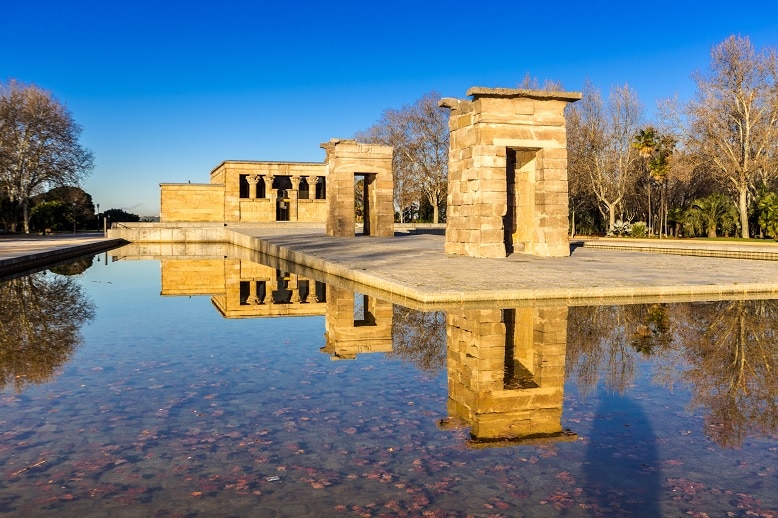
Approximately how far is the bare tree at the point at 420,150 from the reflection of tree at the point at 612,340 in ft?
136

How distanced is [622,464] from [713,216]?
1385 inches

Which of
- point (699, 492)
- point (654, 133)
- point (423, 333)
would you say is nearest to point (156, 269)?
point (423, 333)

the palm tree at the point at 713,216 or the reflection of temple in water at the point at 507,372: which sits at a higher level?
the palm tree at the point at 713,216

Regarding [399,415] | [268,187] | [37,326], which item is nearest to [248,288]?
[37,326]

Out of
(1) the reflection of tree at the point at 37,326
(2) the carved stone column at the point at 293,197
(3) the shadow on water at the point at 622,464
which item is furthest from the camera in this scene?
(2) the carved stone column at the point at 293,197

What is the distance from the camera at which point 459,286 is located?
9.56 meters

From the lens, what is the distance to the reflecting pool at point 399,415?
119 inches

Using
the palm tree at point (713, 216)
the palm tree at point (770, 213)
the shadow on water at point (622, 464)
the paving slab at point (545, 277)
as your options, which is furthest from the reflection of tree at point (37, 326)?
the palm tree at point (713, 216)

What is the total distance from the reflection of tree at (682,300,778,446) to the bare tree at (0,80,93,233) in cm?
4302

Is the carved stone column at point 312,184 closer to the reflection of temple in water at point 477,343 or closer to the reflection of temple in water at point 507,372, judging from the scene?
the reflection of temple in water at point 477,343

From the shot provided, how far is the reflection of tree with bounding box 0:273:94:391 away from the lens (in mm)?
5707

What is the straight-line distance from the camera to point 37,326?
8023mm

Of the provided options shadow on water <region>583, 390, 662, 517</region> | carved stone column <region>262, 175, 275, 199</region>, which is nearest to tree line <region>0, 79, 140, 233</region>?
carved stone column <region>262, 175, 275, 199</region>

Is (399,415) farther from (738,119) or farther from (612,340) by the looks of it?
(738,119)
